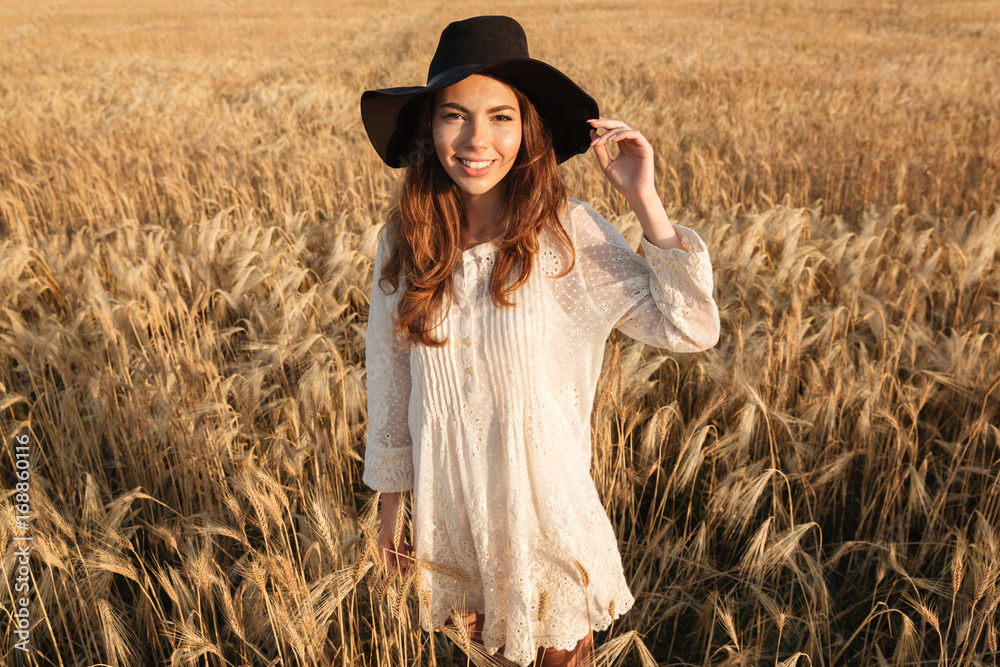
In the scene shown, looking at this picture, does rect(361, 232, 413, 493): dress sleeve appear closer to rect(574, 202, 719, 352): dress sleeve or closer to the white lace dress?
the white lace dress

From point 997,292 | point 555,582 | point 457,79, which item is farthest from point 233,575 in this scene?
point 997,292

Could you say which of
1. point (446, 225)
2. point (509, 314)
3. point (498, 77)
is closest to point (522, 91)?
point (498, 77)

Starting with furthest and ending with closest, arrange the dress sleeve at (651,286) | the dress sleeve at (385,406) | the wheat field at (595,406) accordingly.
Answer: the wheat field at (595,406)
the dress sleeve at (385,406)
the dress sleeve at (651,286)

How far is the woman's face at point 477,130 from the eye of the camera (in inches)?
49.8

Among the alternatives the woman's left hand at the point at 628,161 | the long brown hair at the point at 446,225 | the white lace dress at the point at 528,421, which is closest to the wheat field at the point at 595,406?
the white lace dress at the point at 528,421

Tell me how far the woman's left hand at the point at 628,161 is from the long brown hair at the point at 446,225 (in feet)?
0.47

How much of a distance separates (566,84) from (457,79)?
0.23m

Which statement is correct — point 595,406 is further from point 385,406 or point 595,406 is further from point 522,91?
point 522,91

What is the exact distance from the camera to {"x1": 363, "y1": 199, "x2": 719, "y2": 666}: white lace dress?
4.36 ft

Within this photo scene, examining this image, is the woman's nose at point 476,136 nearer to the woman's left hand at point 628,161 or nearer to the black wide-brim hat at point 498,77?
the black wide-brim hat at point 498,77

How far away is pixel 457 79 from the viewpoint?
1.16 meters

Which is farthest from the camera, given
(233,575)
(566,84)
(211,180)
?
(211,180)

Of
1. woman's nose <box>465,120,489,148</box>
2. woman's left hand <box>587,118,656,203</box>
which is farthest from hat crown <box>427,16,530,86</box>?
woman's left hand <box>587,118,656,203</box>

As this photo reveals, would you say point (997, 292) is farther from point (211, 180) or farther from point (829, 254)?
point (211, 180)
